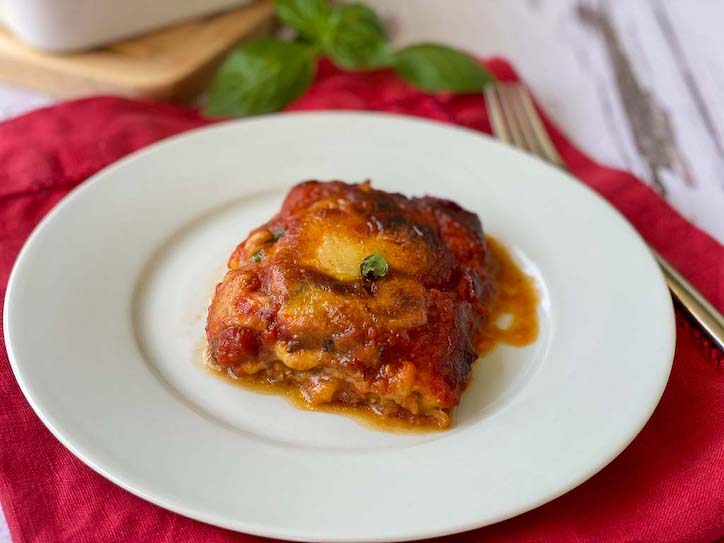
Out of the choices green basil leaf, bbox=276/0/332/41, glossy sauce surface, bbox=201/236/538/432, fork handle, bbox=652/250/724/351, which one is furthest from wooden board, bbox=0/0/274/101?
fork handle, bbox=652/250/724/351

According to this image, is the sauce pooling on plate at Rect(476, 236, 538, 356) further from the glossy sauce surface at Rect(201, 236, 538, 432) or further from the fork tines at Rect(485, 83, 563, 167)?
the fork tines at Rect(485, 83, 563, 167)

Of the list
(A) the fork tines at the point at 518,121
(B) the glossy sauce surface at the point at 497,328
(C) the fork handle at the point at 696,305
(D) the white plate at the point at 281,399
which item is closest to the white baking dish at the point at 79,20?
(D) the white plate at the point at 281,399

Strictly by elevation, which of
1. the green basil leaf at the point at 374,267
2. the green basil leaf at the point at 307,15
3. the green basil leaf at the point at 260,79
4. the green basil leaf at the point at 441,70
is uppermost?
the green basil leaf at the point at 374,267

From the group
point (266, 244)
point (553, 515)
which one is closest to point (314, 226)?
point (266, 244)

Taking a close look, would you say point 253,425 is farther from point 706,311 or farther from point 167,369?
point 706,311

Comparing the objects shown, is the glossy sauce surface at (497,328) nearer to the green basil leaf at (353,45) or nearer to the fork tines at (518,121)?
the fork tines at (518,121)

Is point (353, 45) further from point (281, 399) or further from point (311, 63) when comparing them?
point (281, 399)
